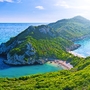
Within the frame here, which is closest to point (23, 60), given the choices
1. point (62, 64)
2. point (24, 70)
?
point (24, 70)

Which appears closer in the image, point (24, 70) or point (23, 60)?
point (24, 70)

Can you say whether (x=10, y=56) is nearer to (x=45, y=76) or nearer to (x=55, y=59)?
(x=55, y=59)

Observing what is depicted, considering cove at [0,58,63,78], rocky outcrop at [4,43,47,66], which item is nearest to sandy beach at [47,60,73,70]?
cove at [0,58,63,78]

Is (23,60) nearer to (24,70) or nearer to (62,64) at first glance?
(24,70)

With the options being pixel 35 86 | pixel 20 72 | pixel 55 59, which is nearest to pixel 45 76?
pixel 35 86

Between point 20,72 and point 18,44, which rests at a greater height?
point 18,44

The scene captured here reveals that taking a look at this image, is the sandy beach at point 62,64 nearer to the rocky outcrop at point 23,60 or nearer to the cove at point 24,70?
the cove at point 24,70

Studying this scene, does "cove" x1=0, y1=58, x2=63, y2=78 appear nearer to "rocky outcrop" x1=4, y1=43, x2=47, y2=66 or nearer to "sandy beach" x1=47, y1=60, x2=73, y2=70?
"sandy beach" x1=47, y1=60, x2=73, y2=70

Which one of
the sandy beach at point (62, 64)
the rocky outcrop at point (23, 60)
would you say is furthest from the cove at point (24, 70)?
the rocky outcrop at point (23, 60)
